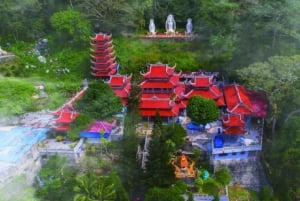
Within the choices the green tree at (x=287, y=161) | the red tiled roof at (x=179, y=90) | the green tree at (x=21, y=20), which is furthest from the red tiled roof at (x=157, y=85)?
the green tree at (x=21, y=20)

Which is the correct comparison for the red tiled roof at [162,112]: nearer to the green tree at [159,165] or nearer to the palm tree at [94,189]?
the green tree at [159,165]

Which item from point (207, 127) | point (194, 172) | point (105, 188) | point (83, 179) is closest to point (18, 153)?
point (83, 179)

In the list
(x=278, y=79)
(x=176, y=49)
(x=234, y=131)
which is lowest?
(x=234, y=131)

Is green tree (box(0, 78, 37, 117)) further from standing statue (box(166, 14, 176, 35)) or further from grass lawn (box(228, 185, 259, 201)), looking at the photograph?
grass lawn (box(228, 185, 259, 201))

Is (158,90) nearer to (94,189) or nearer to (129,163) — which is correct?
(129,163)

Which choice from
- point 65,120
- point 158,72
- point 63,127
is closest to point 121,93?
point 158,72

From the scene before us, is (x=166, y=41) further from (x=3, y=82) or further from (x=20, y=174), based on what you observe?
(x=20, y=174)

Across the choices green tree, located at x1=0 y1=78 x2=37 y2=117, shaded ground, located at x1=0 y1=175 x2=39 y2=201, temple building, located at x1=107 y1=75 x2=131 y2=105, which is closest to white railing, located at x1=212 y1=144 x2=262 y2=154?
temple building, located at x1=107 y1=75 x2=131 y2=105
